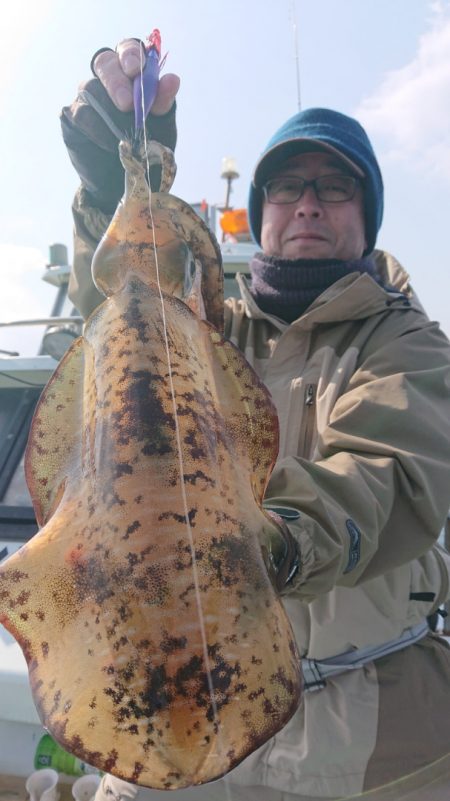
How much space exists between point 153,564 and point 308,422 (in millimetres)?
1339

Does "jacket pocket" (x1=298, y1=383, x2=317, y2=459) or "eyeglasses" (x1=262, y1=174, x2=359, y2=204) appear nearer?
"jacket pocket" (x1=298, y1=383, x2=317, y2=459)

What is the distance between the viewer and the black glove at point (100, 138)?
5.98 ft

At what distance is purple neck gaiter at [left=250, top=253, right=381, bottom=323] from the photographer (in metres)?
2.43

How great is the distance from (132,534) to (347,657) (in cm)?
136

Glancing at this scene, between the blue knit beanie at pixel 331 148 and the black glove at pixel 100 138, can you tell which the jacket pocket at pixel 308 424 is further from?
the blue knit beanie at pixel 331 148

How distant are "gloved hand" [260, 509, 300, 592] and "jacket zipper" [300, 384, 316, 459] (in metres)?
0.98

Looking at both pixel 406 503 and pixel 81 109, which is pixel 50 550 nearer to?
pixel 406 503

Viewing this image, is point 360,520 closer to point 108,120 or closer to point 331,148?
point 108,120

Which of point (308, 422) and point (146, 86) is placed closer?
point (146, 86)

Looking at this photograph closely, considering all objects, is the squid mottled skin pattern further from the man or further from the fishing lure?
the fishing lure

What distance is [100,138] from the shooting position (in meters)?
2.01

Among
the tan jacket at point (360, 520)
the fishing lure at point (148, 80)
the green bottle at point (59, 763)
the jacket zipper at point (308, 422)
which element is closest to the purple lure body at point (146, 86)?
the fishing lure at point (148, 80)

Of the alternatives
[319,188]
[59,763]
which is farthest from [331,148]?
[59,763]

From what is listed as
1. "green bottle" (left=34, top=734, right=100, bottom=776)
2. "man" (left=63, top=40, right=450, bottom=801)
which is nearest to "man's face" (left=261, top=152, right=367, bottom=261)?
"man" (left=63, top=40, right=450, bottom=801)
